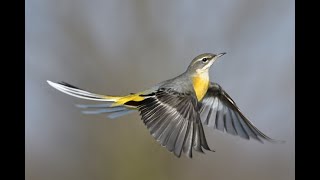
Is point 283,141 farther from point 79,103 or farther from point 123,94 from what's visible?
point 79,103

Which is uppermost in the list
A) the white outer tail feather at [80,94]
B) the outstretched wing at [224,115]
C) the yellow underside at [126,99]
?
the white outer tail feather at [80,94]

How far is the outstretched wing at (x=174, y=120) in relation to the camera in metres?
0.93

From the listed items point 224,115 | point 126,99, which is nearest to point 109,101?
point 126,99

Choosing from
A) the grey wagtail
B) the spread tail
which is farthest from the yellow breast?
the spread tail

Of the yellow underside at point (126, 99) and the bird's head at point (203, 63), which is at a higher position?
the bird's head at point (203, 63)

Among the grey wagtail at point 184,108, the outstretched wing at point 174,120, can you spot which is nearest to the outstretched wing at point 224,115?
the grey wagtail at point 184,108

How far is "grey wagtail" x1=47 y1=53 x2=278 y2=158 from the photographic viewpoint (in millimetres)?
952

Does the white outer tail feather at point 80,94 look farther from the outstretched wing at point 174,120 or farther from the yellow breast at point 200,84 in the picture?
the yellow breast at point 200,84

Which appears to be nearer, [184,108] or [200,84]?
[184,108]

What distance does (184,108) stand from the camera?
1.02m

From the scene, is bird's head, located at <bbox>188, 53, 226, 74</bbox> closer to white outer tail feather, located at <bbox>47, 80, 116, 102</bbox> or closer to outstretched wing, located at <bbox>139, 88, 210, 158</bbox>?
outstretched wing, located at <bbox>139, 88, 210, 158</bbox>

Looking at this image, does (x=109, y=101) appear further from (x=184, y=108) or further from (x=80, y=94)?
(x=184, y=108)

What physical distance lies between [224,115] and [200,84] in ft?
0.44
